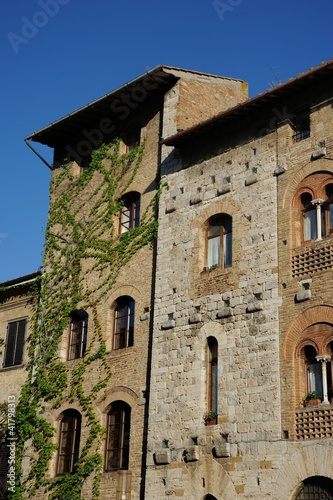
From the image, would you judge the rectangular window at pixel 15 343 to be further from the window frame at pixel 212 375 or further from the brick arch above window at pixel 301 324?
the brick arch above window at pixel 301 324

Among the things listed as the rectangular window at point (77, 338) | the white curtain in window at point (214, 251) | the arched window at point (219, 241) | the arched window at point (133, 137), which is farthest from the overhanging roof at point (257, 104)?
the rectangular window at point (77, 338)

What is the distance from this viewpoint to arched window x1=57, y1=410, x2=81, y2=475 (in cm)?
2184

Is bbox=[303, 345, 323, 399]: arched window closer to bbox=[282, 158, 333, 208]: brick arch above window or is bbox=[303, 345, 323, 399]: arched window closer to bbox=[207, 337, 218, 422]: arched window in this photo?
bbox=[207, 337, 218, 422]: arched window

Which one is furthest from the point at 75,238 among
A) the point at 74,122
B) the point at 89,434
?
the point at 89,434

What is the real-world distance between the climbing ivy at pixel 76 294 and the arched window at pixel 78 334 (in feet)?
0.79

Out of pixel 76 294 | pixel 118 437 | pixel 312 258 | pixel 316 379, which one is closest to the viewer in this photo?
pixel 316 379

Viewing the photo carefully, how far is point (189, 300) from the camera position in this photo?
19953 mm

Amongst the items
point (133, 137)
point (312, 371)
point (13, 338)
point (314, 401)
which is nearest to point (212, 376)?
point (312, 371)

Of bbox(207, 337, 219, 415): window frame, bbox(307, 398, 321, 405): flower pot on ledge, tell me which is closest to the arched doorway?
bbox(307, 398, 321, 405): flower pot on ledge

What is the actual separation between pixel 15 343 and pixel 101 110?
313 inches

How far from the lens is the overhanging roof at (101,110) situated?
76.7 ft

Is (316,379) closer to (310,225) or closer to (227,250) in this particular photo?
(310,225)

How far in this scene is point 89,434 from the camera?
21344mm

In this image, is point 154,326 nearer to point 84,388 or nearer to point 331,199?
point 84,388
